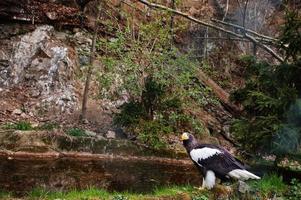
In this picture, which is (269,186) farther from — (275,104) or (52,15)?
(52,15)

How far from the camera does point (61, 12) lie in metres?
17.5

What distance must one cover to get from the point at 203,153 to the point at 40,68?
10253 millimetres

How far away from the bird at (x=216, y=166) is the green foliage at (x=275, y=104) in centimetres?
93

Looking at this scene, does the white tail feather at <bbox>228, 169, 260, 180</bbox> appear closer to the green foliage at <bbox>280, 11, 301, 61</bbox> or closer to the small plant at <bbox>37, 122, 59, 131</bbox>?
the green foliage at <bbox>280, 11, 301, 61</bbox>

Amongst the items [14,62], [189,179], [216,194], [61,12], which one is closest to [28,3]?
[61,12]

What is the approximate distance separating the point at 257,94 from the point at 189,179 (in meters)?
2.75

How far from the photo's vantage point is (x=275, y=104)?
7.44 metres

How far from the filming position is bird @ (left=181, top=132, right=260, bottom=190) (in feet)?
21.7

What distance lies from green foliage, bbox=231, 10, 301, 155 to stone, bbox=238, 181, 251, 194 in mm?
1189

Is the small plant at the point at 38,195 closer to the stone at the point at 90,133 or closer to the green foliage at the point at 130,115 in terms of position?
the stone at the point at 90,133

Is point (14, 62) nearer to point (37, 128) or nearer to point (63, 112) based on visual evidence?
point (63, 112)

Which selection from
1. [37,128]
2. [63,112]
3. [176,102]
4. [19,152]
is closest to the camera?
[19,152]

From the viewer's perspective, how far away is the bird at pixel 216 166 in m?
6.63

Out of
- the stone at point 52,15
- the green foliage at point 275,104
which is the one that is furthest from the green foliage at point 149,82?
the green foliage at point 275,104
